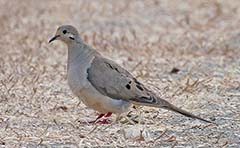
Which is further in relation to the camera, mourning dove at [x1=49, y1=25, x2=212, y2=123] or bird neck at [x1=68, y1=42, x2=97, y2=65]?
bird neck at [x1=68, y1=42, x2=97, y2=65]

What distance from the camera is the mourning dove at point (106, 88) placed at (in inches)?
277

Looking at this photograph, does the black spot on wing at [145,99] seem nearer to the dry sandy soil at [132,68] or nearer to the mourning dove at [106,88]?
the mourning dove at [106,88]

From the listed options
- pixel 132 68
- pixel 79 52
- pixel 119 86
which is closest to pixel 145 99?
pixel 119 86

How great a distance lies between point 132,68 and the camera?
1011cm

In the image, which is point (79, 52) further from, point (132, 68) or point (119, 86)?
point (132, 68)

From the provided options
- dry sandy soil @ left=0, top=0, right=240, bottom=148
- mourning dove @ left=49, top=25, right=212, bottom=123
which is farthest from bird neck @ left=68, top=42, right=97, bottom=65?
dry sandy soil @ left=0, top=0, right=240, bottom=148

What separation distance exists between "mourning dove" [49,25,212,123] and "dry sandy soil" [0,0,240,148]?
151 mm

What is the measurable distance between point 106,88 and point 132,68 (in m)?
3.04

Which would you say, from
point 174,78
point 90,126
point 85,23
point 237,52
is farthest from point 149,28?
point 90,126

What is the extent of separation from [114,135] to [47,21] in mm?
7320

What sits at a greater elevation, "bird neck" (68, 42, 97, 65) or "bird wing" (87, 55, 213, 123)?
"bird neck" (68, 42, 97, 65)

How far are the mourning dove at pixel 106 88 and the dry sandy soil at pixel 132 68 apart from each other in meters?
0.15

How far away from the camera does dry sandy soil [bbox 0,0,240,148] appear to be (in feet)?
22.2

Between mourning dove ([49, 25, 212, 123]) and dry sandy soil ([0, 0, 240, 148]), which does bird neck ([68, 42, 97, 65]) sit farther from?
dry sandy soil ([0, 0, 240, 148])
